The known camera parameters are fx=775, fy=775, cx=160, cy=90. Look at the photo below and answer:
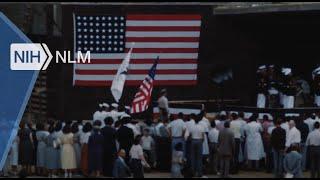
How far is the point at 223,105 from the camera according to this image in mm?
15992

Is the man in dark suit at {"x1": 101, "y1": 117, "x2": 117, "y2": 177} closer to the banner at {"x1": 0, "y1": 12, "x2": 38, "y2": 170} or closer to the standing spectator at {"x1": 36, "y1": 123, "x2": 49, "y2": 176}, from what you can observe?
the standing spectator at {"x1": 36, "y1": 123, "x2": 49, "y2": 176}

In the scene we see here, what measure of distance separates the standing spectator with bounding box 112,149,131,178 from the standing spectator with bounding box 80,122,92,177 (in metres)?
0.62

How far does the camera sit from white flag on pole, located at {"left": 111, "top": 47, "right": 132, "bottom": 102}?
1493 centimetres

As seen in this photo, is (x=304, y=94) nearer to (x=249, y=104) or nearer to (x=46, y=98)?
(x=249, y=104)

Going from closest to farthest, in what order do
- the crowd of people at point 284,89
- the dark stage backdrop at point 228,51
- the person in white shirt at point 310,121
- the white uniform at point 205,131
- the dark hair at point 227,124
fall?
the dark stage backdrop at point 228,51 < the white uniform at point 205,131 < the dark hair at point 227,124 < the person in white shirt at point 310,121 < the crowd of people at point 284,89

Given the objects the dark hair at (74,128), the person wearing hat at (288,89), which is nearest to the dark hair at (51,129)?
the dark hair at (74,128)

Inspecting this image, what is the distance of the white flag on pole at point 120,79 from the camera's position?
14930mm

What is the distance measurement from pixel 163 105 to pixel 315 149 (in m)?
3.14

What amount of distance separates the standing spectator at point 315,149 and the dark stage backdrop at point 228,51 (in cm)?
172

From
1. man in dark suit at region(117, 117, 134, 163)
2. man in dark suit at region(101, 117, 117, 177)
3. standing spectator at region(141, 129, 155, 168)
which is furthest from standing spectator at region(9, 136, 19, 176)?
standing spectator at region(141, 129, 155, 168)

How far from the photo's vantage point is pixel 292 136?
15555 millimetres

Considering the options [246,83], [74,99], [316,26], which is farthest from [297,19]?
[74,99]

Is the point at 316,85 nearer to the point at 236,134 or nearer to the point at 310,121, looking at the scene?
the point at 310,121

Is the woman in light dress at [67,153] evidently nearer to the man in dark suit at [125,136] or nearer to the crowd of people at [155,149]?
the crowd of people at [155,149]
